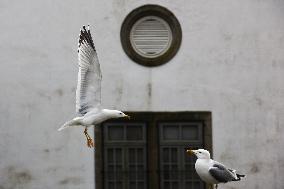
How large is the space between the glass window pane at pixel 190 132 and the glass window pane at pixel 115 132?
1.42 m

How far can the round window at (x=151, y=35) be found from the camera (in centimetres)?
2095

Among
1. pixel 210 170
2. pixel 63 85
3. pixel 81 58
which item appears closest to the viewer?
pixel 81 58

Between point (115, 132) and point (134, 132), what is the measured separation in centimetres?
43

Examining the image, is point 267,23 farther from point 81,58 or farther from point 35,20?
point 81,58

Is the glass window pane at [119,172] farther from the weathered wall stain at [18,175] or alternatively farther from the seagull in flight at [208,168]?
the seagull in flight at [208,168]

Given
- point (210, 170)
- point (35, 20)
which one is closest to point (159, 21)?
point (35, 20)

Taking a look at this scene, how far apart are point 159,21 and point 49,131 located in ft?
11.4

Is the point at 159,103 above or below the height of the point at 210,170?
above

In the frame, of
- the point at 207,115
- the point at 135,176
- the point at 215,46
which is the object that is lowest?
the point at 135,176

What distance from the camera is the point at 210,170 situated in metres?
15.6

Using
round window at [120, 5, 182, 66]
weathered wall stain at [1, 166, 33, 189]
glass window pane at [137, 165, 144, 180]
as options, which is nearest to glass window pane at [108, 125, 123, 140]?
glass window pane at [137, 165, 144, 180]

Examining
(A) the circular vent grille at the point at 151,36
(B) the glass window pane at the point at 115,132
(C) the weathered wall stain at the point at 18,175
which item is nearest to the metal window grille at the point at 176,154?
(B) the glass window pane at the point at 115,132

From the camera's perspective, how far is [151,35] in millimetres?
21141

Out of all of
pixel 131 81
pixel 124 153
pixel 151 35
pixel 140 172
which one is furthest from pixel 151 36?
pixel 140 172
